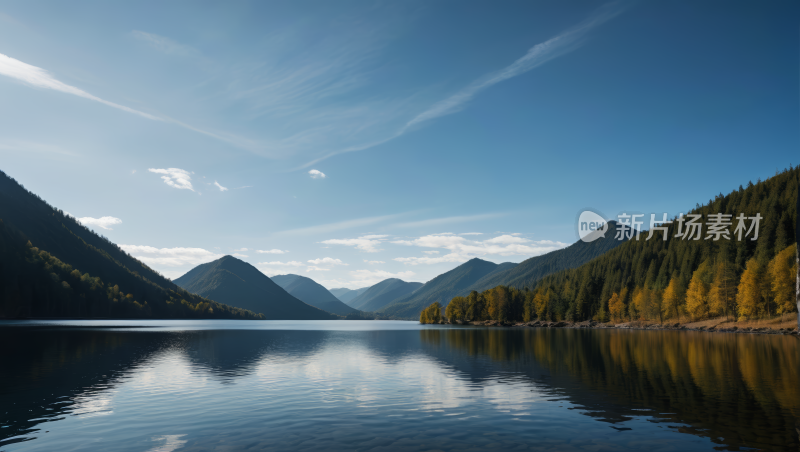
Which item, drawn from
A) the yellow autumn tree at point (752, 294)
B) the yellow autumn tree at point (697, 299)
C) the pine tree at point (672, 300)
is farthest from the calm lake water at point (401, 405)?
the pine tree at point (672, 300)

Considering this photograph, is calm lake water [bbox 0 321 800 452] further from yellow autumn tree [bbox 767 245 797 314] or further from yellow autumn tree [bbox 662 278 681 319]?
yellow autumn tree [bbox 662 278 681 319]

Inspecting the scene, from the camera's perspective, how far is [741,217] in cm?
17750

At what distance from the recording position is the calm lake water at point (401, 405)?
76.7ft

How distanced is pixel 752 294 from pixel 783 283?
32.5 feet

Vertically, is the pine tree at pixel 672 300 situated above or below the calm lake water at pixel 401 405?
above

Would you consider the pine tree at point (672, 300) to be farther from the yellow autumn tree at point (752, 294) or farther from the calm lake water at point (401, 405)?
the calm lake water at point (401, 405)

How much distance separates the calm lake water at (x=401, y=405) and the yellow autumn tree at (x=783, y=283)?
8034 cm

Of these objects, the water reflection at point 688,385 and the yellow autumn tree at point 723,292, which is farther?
the yellow autumn tree at point 723,292

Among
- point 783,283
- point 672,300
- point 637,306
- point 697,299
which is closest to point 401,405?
point 783,283

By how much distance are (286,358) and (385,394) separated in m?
34.4

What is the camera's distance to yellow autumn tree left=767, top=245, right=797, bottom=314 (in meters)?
119

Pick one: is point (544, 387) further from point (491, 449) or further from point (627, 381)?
point (491, 449)

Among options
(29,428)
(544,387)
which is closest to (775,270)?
(544,387)

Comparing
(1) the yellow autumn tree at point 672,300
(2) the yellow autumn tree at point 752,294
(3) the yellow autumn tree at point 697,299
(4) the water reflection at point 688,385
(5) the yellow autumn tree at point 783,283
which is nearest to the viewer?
(4) the water reflection at point 688,385
